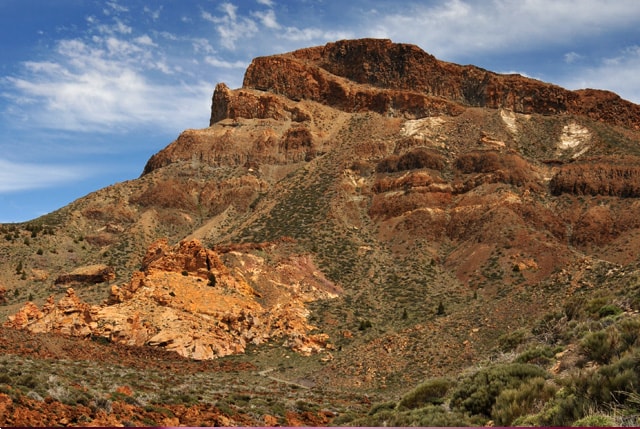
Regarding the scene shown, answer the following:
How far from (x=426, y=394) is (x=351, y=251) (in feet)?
150

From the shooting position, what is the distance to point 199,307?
157ft

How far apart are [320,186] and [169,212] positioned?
22.9 meters

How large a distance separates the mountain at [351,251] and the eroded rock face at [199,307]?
0.19 m

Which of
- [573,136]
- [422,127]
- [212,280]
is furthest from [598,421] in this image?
[573,136]

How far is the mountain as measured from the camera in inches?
961

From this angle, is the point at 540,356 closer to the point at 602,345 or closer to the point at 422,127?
the point at 602,345

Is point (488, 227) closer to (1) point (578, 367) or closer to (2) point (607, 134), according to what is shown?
(2) point (607, 134)

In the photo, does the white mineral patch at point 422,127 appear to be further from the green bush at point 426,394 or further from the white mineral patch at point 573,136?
the green bush at point 426,394

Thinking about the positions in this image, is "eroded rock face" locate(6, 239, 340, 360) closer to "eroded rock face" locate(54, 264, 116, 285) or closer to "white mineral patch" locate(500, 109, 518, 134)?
"eroded rock face" locate(54, 264, 116, 285)

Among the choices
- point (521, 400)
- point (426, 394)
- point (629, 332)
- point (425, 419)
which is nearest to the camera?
point (521, 400)

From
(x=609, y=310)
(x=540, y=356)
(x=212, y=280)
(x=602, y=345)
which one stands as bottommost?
(x=540, y=356)

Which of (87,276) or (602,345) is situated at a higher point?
(87,276)

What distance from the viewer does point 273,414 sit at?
2278cm

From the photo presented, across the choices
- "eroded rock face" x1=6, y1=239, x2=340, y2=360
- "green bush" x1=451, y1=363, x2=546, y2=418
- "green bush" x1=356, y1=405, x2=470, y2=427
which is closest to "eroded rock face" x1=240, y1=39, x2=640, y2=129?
"eroded rock face" x1=6, y1=239, x2=340, y2=360
